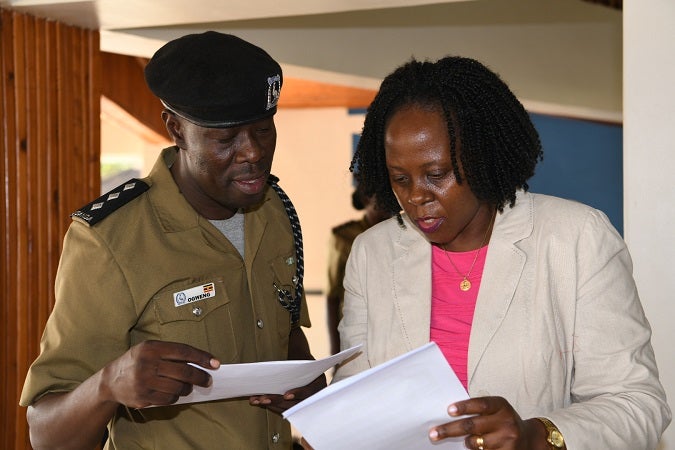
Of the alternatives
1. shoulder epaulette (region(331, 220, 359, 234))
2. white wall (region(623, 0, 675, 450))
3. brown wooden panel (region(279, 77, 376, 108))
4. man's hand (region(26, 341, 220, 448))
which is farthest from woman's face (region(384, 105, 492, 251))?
brown wooden panel (region(279, 77, 376, 108))

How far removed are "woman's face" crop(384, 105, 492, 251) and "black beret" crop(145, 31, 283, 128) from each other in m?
0.33

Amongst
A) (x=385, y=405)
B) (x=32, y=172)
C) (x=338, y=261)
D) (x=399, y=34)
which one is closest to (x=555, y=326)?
(x=385, y=405)

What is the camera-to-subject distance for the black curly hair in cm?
207

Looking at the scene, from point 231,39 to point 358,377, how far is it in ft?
3.30

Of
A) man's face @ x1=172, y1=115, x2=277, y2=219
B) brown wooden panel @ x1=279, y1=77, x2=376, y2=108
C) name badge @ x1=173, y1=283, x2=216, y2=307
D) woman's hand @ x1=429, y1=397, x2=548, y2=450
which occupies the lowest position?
woman's hand @ x1=429, y1=397, x2=548, y2=450

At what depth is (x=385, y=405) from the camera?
5.24ft

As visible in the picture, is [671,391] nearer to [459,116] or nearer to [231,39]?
[459,116]

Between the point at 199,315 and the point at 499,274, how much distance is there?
725mm

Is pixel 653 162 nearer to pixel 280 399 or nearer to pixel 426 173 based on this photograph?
pixel 426 173

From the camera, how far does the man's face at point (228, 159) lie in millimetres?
2105

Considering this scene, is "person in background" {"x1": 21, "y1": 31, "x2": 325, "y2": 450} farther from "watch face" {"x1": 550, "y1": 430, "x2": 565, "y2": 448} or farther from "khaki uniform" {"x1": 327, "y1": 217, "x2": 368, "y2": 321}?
"khaki uniform" {"x1": 327, "y1": 217, "x2": 368, "y2": 321}

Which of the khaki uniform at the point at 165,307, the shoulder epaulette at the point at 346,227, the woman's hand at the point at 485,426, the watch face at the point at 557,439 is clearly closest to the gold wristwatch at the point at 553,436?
the watch face at the point at 557,439

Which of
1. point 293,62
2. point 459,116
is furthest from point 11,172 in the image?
point 459,116

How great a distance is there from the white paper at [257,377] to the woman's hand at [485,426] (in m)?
0.36
